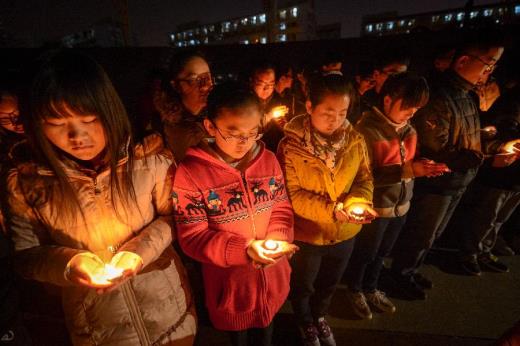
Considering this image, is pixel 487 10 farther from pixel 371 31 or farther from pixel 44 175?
pixel 44 175

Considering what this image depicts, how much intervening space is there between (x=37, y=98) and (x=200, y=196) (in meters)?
0.98

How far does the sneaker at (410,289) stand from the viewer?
346cm

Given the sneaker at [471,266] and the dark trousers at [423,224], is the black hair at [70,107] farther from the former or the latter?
the sneaker at [471,266]

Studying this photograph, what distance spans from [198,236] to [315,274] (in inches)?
55.0

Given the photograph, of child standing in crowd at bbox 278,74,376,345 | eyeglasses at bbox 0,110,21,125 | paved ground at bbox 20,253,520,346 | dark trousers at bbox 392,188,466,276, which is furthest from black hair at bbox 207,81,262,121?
dark trousers at bbox 392,188,466,276

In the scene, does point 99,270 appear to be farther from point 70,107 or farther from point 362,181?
point 362,181

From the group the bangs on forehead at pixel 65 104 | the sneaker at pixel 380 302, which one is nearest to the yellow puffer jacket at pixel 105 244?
the bangs on forehead at pixel 65 104

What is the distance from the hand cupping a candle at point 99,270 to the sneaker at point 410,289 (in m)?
3.40

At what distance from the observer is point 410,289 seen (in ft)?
11.6

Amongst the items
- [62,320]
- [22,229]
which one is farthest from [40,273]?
[62,320]

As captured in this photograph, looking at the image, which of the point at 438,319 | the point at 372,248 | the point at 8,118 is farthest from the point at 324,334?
the point at 8,118

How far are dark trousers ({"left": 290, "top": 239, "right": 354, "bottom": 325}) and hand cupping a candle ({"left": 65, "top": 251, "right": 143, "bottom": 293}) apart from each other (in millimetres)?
1620

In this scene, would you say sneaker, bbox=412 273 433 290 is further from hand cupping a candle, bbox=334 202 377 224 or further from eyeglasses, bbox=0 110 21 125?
eyeglasses, bbox=0 110 21 125

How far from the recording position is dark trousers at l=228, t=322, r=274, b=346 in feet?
7.01
